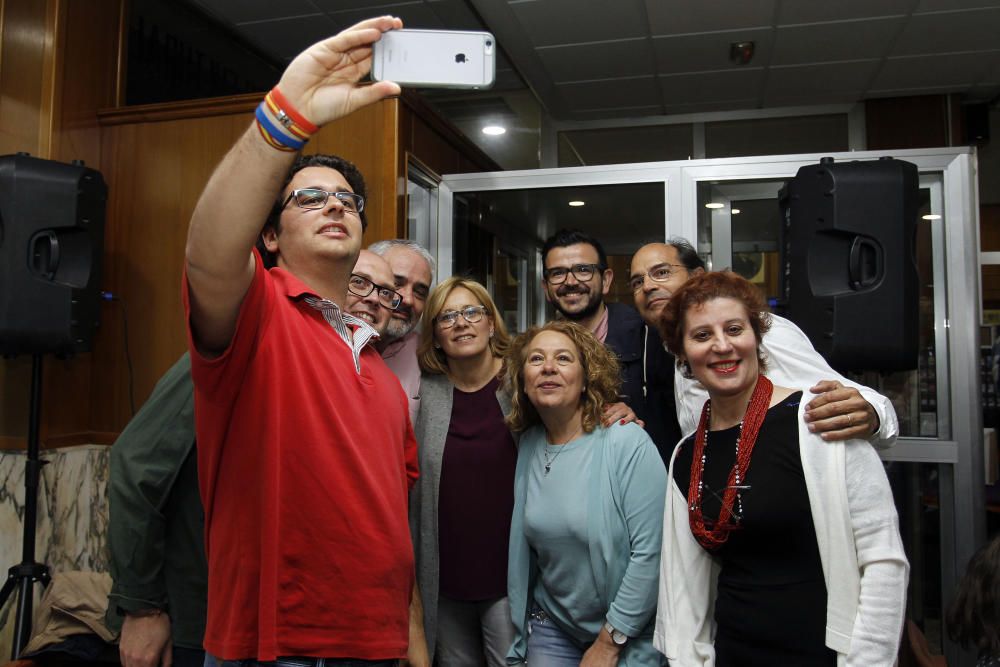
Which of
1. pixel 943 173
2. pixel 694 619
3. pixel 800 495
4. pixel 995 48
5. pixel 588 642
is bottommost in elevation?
pixel 588 642

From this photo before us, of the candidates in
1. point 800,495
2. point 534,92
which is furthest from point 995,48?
point 800,495

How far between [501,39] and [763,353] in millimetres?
2933

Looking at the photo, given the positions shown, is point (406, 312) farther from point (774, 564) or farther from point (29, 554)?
point (29, 554)

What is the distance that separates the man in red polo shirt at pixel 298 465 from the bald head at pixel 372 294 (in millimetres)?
757

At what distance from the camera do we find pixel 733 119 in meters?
4.97

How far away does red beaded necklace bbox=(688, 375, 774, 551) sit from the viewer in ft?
4.45

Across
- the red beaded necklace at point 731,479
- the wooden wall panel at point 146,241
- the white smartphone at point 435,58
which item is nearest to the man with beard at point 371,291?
the red beaded necklace at point 731,479

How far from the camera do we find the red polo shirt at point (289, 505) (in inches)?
37.8

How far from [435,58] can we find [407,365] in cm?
128

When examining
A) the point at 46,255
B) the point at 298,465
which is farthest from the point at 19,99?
the point at 298,465

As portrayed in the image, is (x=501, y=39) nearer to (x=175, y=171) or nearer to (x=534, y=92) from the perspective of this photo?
(x=534, y=92)

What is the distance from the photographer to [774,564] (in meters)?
1.33

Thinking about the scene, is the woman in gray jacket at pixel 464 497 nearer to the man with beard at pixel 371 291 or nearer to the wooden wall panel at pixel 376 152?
the man with beard at pixel 371 291

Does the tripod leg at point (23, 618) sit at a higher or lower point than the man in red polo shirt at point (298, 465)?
lower
